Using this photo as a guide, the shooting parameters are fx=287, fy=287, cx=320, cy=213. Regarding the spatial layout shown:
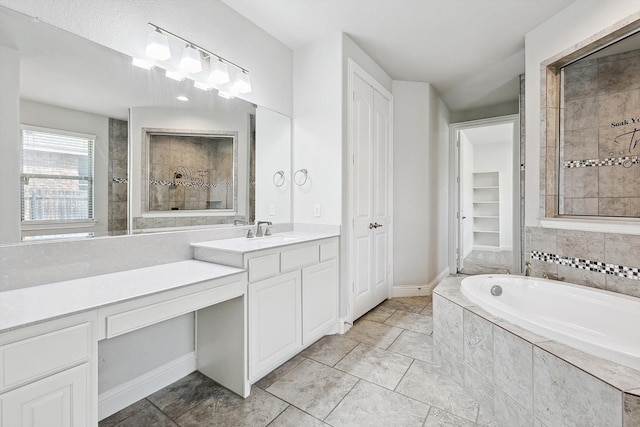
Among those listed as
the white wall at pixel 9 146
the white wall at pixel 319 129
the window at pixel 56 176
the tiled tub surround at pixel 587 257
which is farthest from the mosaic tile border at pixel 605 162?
the white wall at pixel 9 146

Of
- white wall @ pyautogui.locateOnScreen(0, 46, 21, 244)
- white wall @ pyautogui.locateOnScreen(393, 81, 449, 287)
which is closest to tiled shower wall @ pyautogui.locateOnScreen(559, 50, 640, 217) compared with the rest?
white wall @ pyautogui.locateOnScreen(393, 81, 449, 287)

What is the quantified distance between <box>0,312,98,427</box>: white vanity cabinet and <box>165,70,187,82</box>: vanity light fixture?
4.79ft

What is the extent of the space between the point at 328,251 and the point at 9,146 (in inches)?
75.9

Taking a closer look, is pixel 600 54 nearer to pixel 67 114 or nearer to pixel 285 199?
pixel 285 199

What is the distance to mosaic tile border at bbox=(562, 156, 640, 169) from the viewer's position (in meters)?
1.99

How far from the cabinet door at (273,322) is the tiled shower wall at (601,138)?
2243 mm

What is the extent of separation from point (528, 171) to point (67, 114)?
327 cm

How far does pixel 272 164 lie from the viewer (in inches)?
102

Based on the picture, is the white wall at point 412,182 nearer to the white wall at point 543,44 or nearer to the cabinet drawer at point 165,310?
the white wall at point 543,44

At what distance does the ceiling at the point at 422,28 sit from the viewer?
2.17m

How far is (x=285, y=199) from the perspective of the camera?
106 inches

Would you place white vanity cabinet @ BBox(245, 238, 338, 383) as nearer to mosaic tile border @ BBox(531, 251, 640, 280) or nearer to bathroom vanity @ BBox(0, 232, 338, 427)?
bathroom vanity @ BBox(0, 232, 338, 427)

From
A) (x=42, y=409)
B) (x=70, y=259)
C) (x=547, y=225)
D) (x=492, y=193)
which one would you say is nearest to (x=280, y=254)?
(x=70, y=259)

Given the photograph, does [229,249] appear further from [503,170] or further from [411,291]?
[503,170]
